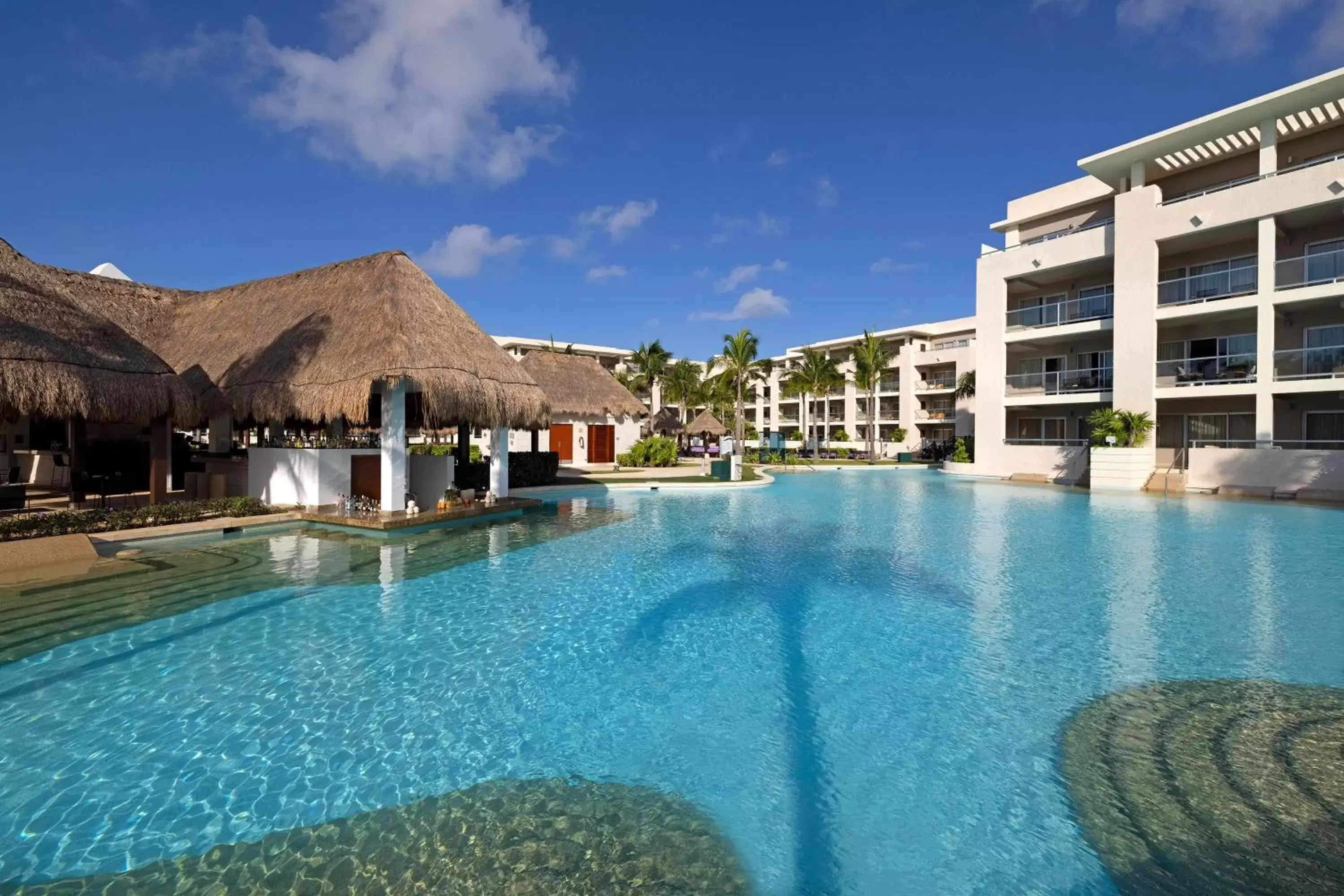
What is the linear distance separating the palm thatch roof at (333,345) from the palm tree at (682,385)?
39.2 metres

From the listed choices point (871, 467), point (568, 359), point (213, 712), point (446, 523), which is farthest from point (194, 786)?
point (871, 467)

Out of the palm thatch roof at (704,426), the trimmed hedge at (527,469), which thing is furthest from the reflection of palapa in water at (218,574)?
the palm thatch roof at (704,426)

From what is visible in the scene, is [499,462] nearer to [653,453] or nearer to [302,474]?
[302,474]

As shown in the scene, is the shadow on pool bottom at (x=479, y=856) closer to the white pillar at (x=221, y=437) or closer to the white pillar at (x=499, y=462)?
the white pillar at (x=499, y=462)

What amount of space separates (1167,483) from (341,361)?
2676 cm

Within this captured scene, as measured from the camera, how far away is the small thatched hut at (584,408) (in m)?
26.5

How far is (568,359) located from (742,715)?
24.6m

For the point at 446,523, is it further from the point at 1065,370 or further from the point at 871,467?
the point at 871,467

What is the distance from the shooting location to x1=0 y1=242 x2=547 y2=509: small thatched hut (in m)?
12.7

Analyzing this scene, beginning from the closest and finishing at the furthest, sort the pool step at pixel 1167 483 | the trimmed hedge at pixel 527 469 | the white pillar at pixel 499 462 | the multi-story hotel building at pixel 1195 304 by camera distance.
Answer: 1. the white pillar at pixel 499 462
2. the trimmed hedge at pixel 527 469
3. the multi-story hotel building at pixel 1195 304
4. the pool step at pixel 1167 483

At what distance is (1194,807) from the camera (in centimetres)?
376

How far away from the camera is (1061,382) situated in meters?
26.5

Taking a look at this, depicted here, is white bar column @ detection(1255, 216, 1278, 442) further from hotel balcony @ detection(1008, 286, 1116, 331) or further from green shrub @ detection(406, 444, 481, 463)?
green shrub @ detection(406, 444, 481, 463)

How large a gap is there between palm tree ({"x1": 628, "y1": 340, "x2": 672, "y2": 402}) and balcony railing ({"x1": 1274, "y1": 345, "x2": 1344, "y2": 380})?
40217 millimetres
